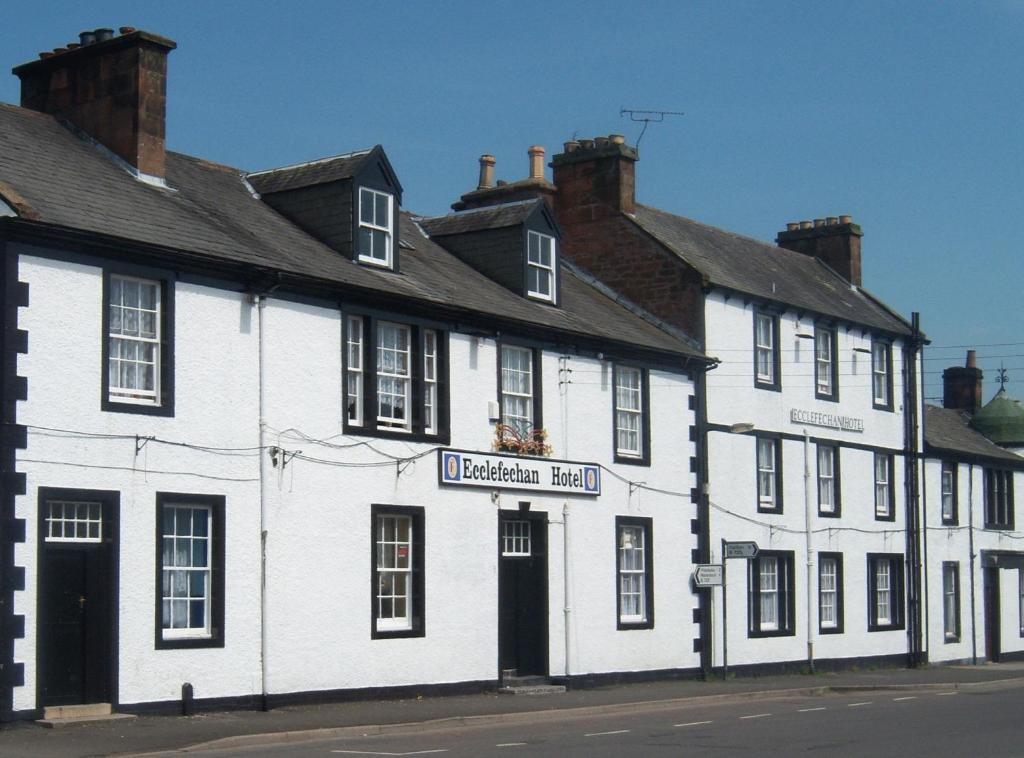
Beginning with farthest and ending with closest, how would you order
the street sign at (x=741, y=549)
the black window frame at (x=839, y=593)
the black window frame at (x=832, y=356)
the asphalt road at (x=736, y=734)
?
the black window frame at (x=832, y=356) < the black window frame at (x=839, y=593) < the street sign at (x=741, y=549) < the asphalt road at (x=736, y=734)

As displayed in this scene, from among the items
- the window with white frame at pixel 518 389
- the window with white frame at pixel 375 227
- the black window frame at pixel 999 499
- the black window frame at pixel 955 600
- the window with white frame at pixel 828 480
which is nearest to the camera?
the window with white frame at pixel 375 227

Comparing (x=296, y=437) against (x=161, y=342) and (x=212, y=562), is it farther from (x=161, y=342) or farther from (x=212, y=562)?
(x=161, y=342)

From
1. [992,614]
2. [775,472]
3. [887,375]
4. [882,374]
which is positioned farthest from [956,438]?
[775,472]

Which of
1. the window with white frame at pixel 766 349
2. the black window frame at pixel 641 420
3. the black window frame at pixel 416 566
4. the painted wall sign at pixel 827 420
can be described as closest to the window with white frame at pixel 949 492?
the painted wall sign at pixel 827 420

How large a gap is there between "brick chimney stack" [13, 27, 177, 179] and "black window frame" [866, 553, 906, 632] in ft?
66.9

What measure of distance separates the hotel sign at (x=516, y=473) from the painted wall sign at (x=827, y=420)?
7.93 meters

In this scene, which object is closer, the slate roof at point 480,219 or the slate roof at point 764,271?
the slate roof at point 480,219

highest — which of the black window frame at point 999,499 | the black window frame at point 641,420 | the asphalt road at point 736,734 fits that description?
the black window frame at point 641,420

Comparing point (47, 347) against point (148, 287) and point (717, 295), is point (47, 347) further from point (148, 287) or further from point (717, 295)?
point (717, 295)

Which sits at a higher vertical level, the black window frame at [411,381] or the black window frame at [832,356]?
the black window frame at [832,356]

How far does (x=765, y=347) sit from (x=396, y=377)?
38.7 feet

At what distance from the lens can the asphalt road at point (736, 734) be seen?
16172 millimetres

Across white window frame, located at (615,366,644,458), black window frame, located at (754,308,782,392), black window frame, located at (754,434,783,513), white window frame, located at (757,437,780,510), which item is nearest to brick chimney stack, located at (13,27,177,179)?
white window frame, located at (615,366,644,458)

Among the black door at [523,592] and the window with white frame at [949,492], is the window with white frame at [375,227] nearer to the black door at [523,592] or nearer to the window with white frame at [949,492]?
the black door at [523,592]
